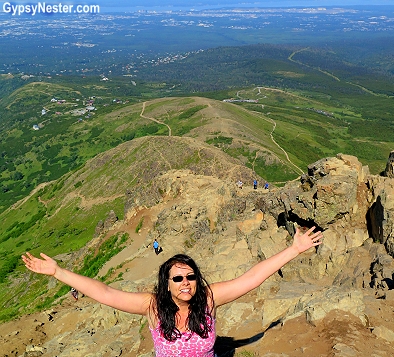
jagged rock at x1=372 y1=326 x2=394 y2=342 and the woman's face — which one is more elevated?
A: the woman's face

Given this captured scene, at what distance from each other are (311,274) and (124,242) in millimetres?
27424

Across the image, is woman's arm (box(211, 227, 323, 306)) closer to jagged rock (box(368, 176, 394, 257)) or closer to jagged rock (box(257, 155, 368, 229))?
jagged rock (box(368, 176, 394, 257))

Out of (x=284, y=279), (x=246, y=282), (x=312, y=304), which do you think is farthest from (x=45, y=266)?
(x=284, y=279)

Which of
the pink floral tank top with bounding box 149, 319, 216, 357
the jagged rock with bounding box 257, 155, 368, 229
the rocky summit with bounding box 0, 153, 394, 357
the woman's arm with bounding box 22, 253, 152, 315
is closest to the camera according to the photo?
the pink floral tank top with bounding box 149, 319, 216, 357

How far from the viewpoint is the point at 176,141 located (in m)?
107

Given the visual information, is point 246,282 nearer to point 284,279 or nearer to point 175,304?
point 175,304

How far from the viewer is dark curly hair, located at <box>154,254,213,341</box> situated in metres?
7.70

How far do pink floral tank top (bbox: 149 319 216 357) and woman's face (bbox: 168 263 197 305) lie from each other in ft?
2.34

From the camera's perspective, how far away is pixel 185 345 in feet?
25.3

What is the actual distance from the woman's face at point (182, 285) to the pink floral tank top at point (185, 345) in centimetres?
71

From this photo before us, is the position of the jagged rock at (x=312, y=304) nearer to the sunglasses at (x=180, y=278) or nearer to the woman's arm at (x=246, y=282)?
the woman's arm at (x=246, y=282)

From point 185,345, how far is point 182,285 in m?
1.23

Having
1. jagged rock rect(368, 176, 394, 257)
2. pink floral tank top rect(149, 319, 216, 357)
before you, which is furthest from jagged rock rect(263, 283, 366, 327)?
pink floral tank top rect(149, 319, 216, 357)

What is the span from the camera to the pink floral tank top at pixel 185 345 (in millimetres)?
7695
